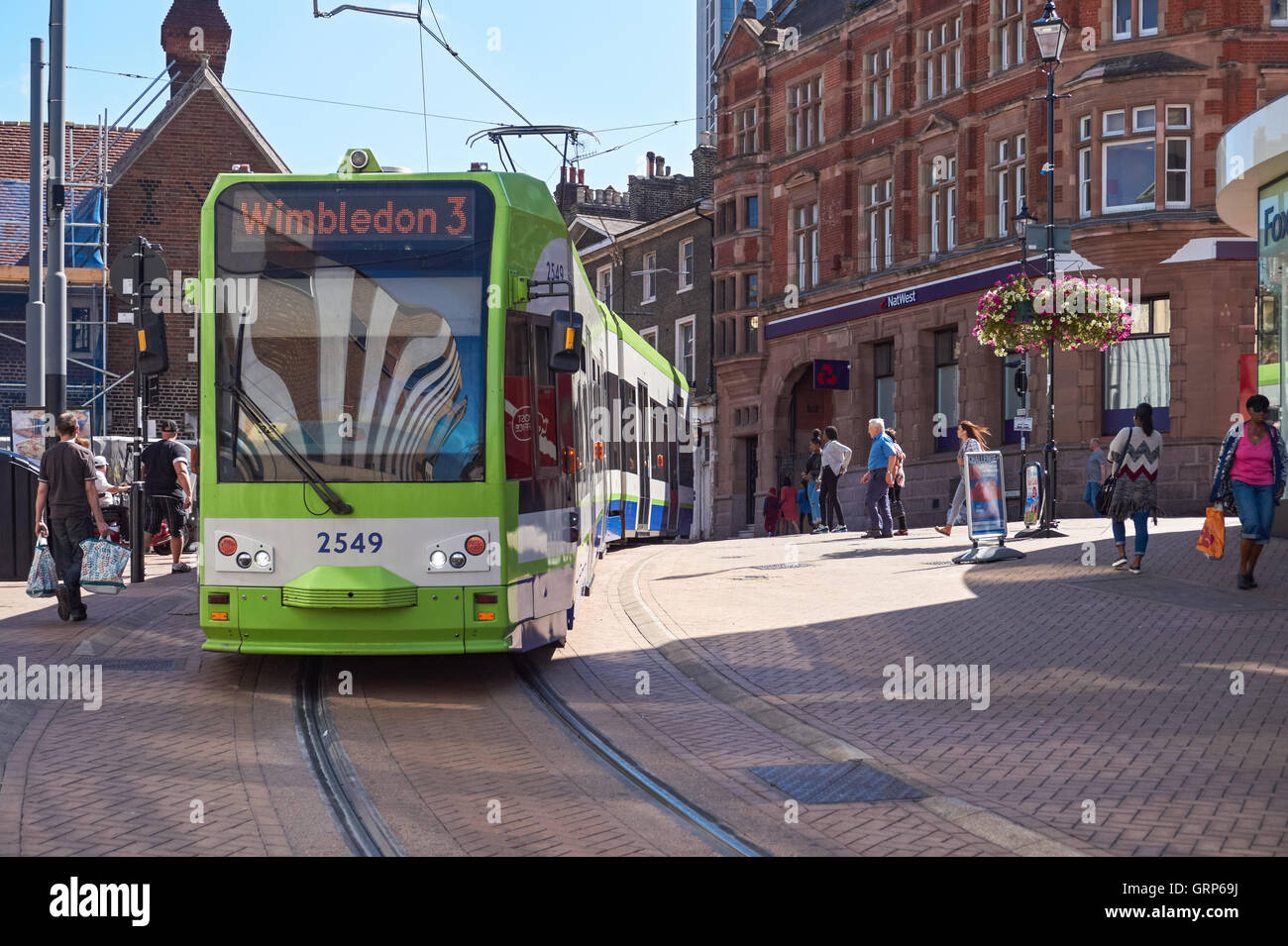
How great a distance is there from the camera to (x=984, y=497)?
17.7m

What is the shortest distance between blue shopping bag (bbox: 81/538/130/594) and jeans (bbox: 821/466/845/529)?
14464mm

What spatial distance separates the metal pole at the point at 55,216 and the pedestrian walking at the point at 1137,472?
11.2 m

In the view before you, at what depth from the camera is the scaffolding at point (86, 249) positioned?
120 ft

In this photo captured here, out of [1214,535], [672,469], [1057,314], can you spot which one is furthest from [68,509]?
[672,469]

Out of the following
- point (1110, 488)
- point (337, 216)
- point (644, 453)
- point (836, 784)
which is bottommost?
point (836, 784)

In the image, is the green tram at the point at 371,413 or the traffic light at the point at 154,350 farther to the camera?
the traffic light at the point at 154,350

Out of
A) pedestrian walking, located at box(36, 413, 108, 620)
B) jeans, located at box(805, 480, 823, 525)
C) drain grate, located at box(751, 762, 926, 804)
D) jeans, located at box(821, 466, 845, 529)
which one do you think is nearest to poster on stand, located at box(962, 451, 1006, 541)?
jeans, located at box(821, 466, 845, 529)

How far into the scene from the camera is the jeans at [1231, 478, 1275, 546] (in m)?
14.0

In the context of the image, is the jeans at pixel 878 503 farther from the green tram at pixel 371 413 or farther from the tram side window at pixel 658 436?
the green tram at pixel 371 413

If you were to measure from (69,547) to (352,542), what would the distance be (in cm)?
428

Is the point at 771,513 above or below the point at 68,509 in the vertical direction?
below

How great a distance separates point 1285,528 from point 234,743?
14.6 meters

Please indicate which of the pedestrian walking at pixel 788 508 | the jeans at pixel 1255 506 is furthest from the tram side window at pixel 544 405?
the pedestrian walking at pixel 788 508

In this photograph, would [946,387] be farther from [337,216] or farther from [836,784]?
[836,784]
